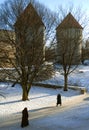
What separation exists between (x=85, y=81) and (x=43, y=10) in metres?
15.0

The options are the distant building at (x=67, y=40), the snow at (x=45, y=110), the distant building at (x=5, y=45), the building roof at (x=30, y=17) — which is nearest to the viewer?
the snow at (x=45, y=110)

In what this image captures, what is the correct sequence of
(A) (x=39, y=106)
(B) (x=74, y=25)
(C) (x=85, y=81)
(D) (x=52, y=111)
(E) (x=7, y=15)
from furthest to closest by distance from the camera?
(C) (x=85, y=81), (B) (x=74, y=25), (E) (x=7, y=15), (A) (x=39, y=106), (D) (x=52, y=111)

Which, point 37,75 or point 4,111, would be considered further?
point 37,75

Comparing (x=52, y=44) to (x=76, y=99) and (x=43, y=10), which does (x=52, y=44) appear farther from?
(x=76, y=99)

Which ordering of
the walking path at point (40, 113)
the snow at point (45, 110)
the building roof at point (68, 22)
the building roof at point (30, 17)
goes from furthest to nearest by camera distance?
the building roof at point (68, 22), the building roof at point (30, 17), the walking path at point (40, 113), the snow at point (45, 110)

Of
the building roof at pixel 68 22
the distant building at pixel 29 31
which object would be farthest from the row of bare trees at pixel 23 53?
the building roof at pixel 68 22

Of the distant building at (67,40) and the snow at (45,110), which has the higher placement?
the distant building at (67,40)

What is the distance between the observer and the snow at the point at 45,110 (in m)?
16.5

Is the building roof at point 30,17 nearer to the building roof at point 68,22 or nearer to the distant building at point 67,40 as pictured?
the distant building at point 67,40

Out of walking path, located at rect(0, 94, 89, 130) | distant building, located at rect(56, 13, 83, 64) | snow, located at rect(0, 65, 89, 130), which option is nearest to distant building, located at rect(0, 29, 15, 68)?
snow, located at rect(0, 65, 89, 130)

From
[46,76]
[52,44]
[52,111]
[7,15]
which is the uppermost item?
[7,15]

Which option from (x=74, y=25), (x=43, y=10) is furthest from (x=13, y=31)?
(x=74, y=25)

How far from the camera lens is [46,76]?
25734 millimetres

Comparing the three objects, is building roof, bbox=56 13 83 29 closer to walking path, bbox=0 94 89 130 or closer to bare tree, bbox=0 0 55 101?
bare tree, bbox=0 0 55 101
